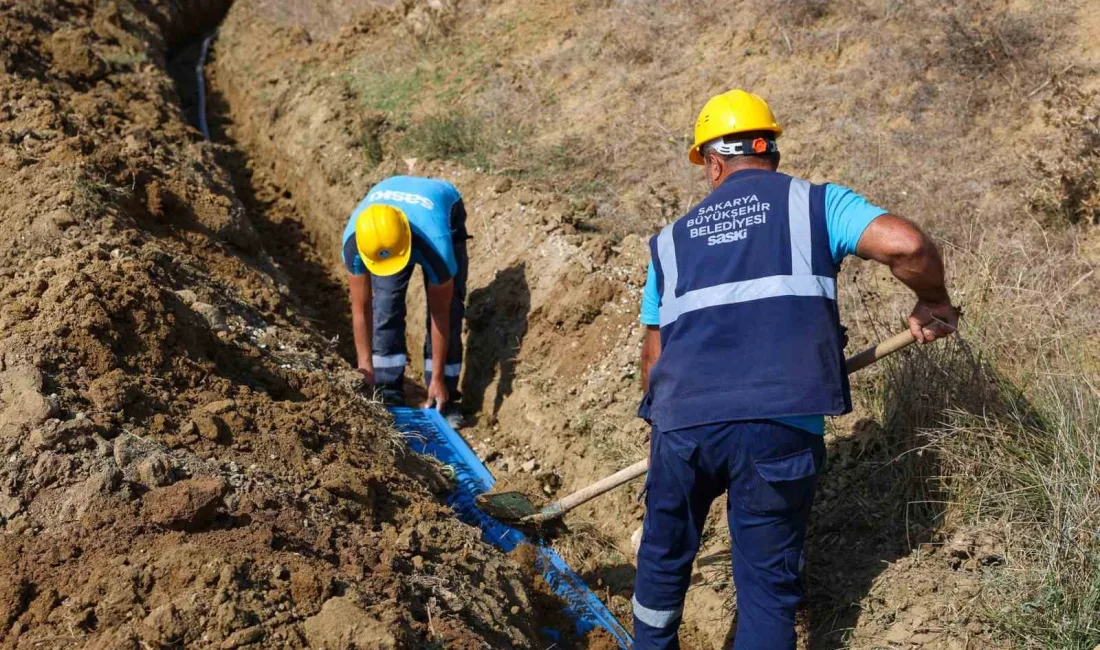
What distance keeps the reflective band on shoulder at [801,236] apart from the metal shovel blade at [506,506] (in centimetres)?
199

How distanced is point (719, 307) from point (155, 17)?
11518 millimetres

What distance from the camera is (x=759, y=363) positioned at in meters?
3.04

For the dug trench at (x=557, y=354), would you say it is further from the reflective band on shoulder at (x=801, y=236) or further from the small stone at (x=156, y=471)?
the small stone at (x=156, y=471)

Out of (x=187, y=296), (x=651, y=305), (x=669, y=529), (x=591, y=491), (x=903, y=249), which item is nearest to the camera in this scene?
(x=903, y=249)

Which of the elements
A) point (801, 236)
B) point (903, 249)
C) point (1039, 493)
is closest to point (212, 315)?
point (801, 236)

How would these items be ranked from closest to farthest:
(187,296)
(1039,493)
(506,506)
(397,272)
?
(1039,493) → (506,506) → (187,296) → (397,272)

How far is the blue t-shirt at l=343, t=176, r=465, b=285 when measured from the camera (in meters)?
5.48

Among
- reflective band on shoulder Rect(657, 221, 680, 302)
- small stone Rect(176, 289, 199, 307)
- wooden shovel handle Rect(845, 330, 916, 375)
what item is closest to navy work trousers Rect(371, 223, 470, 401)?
small stone Rect(176, 289, 199, 307)

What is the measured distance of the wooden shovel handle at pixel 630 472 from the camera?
3.51 metres

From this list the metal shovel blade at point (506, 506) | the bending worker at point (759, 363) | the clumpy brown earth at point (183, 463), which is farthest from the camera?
the metal shovel blade at point (506, 506)

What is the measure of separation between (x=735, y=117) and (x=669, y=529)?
1529 mm

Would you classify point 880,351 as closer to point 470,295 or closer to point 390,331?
point 390,331

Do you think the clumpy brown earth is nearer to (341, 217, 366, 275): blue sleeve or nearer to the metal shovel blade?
the metal shovel blade

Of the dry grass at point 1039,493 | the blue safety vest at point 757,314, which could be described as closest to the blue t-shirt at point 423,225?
the blue safety vest at point 757,314
